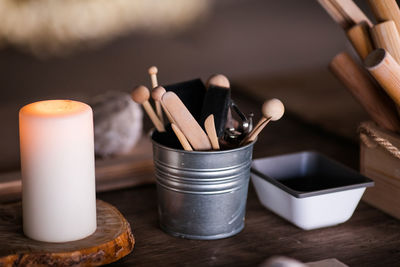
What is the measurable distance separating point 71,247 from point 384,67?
40 centimetres

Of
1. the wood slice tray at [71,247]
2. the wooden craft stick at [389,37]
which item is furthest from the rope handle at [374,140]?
the wood slice tray at [71,247]

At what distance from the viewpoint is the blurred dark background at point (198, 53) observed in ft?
7.69

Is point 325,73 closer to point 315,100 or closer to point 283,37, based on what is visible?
point 315,100

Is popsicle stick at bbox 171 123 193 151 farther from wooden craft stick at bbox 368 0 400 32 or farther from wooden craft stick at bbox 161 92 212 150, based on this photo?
wooden craft stick at bbox 368 0 400 32

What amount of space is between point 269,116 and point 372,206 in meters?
0.26

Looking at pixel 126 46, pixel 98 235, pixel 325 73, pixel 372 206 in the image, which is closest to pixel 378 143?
pixel 372 206

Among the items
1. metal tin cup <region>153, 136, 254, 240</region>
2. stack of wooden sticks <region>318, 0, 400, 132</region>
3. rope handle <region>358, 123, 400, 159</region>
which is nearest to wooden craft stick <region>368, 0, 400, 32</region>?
stack of wooden sticks <region>318, 0, 400, 132</region>

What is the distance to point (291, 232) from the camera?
72 cm

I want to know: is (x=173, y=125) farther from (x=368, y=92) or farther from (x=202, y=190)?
(x=368, y=92)

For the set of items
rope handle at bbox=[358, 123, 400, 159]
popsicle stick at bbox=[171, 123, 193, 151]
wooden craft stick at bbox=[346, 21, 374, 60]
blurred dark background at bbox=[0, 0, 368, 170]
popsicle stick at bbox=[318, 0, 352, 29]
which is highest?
popsicle stick at bbox=[318, 0, 352, 29]

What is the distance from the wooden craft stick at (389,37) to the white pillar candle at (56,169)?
1.19 feet

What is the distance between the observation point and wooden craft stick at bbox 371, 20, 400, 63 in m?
0.70

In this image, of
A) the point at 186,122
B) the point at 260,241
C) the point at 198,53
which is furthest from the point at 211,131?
the point at 198,53

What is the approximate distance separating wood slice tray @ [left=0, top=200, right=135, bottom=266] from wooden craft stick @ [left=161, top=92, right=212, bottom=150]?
13 cm
